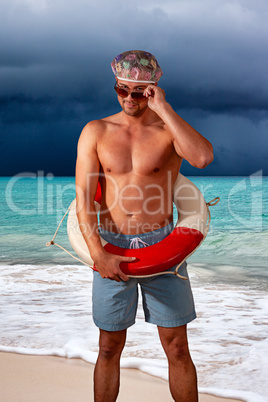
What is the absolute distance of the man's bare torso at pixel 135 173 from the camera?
200 cm

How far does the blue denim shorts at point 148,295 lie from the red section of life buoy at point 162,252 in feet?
0.15

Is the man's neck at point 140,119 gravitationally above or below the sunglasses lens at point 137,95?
below

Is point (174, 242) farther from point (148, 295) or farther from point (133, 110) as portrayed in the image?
point (133, 110)

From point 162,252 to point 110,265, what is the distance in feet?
0.76

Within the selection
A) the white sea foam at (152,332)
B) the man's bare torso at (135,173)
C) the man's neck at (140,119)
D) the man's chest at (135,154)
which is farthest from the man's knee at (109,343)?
the man's neck at (140,119)

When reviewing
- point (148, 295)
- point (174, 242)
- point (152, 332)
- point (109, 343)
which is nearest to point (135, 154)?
point (174, 242)

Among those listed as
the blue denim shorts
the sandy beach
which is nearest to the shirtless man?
the blue denim shorts

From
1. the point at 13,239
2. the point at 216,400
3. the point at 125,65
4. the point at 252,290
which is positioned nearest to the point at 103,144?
the point at 125,65

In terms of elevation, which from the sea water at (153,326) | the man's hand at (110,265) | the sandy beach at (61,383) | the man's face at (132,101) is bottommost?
the sea water at (153,326)

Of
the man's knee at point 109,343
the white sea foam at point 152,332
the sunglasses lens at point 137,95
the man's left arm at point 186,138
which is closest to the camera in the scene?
the man's left arm at point 186,138

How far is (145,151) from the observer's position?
2006 mm

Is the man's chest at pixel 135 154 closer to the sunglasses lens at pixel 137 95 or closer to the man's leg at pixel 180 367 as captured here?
the sunglasses lens at pixel 137 95

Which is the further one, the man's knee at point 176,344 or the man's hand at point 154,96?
the man's knee at point 176,344

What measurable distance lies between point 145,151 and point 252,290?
417cm
